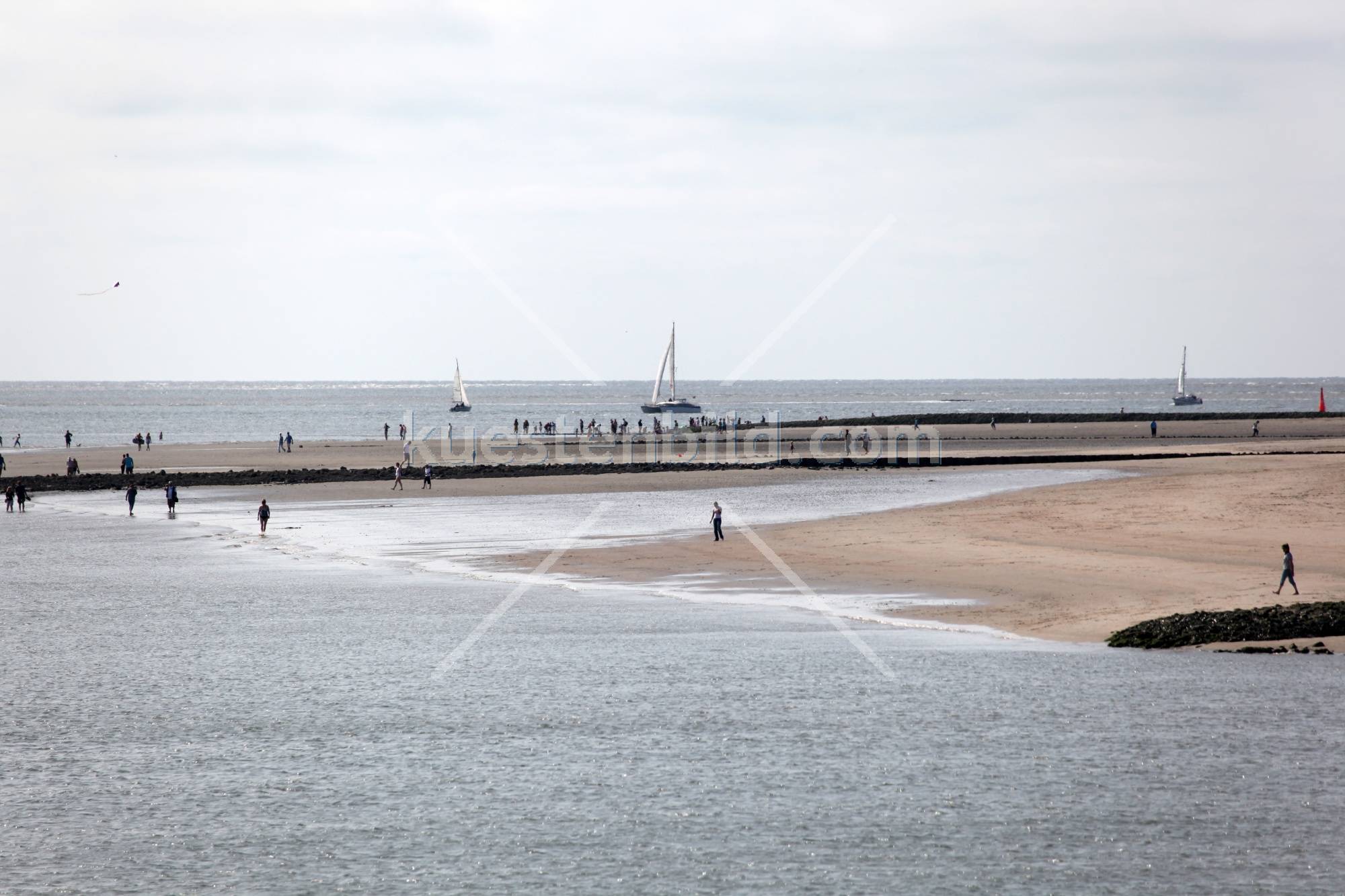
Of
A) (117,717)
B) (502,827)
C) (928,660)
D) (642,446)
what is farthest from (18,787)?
(642,446)

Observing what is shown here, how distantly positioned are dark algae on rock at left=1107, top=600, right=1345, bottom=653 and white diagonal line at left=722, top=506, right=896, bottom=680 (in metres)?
5.14

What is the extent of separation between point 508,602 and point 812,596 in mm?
8038

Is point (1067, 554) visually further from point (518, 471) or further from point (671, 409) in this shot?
point (671, 409)

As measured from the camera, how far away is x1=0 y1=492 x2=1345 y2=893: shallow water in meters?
16.4

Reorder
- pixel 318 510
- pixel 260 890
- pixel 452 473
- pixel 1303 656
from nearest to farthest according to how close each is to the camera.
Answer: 1. pixel 260 890
2. pixel 1303 656
3. pixel 318 510
4. pixel 452 473

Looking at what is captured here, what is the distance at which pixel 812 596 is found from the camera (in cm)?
3416

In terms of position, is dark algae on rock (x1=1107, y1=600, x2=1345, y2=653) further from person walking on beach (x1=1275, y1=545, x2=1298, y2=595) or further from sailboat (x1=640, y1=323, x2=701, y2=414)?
sailboat (x1=640, y1=323, x2=701, y2=414)

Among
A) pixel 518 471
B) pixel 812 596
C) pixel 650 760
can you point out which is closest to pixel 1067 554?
pixel 812 596

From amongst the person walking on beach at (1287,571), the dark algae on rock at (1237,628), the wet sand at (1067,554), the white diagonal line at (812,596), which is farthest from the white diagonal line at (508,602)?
the person walking on beach at (1287,571)

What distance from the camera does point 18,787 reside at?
64.3 ft

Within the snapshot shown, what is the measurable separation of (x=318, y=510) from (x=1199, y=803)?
4733cm

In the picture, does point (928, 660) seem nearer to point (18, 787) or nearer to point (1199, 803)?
point (1199, 803)

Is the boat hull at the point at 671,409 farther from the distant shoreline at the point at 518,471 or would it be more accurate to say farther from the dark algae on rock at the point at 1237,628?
the dark algae on rock at the point at 1237,628

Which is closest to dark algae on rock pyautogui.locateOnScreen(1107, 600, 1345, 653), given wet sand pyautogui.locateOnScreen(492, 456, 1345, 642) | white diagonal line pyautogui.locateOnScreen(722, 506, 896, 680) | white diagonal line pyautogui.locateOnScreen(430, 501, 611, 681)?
wet sand pyautogui.locateOnScreen(492, 456, 1345, 642)
